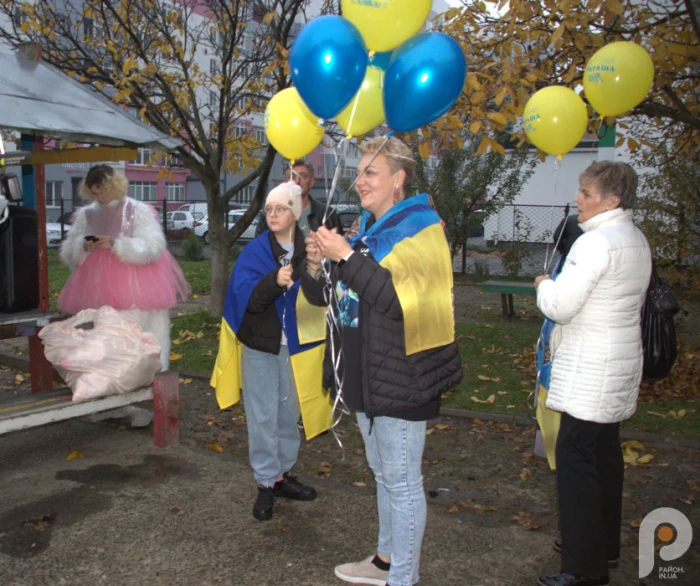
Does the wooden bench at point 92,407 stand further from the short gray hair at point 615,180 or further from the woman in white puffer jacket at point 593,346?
the short gray hair at point 615,180

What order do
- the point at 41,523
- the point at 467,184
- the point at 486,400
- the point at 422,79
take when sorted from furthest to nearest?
1. the point at 467,184
2. the point at 486,400
3. the point at 41,523
4. the point at 422,79

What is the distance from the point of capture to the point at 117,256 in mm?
4770

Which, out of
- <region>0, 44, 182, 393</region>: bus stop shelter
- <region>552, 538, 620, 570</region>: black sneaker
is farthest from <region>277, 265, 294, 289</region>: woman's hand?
<region>552, 538, 620, 570</region>: black sneaker

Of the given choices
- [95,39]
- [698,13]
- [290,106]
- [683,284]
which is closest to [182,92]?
[95,39]

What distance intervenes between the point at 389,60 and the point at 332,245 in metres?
1.01

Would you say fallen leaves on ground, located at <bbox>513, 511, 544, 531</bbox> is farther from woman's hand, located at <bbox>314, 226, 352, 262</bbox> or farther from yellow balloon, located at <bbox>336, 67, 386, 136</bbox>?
yellow balloon, located at <bbox>336, 67, 386, 136</bbox>

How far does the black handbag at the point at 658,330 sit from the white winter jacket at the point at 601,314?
0.27 m

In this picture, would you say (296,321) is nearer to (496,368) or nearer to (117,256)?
(117,256)

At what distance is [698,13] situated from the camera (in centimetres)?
379

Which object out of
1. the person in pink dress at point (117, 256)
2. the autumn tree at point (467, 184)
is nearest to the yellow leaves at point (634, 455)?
the person in pink dress at point (117, 256)

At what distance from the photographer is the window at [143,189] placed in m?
43.0

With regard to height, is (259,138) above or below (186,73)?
above

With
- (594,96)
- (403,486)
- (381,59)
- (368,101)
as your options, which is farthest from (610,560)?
(594,96)

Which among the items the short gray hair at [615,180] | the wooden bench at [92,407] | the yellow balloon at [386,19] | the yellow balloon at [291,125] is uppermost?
the yellow balloon at [386,19]
